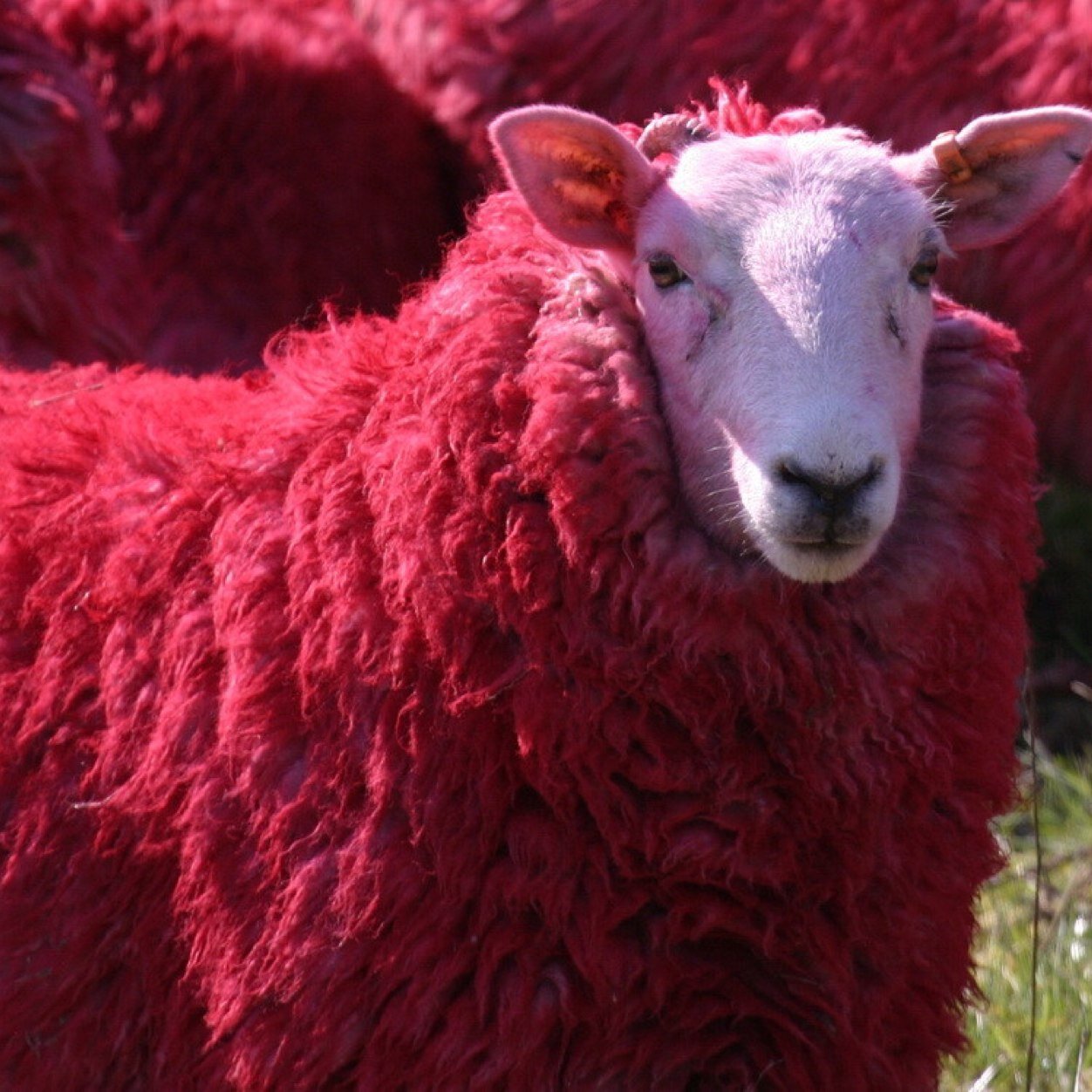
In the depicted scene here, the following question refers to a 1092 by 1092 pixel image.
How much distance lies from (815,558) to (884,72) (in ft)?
9.46

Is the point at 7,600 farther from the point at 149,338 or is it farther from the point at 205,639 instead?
the point at 149,338

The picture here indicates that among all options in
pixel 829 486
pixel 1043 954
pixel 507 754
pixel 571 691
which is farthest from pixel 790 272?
pixel 1043 954

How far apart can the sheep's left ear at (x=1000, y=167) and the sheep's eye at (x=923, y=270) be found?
15 cm

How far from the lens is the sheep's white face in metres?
2.43

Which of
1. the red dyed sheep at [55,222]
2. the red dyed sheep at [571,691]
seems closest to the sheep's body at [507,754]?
the red dyed sheep at [571,691]

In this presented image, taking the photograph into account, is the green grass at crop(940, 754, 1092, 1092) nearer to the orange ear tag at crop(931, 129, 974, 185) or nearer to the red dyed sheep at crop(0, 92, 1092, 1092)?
the red dyed sheep at crop(0, 92, 1092, 1092)

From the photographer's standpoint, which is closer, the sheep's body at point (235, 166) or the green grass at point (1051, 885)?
the green grass at point (1051, 885)

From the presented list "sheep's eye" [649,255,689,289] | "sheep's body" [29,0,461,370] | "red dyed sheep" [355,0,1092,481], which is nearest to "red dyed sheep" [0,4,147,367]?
"sheep's body" [29,0,461,370]

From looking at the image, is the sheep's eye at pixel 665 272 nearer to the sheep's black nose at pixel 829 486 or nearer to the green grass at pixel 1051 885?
the sheep's black nose at pixel 829 486

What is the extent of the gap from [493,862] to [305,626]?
457 mm

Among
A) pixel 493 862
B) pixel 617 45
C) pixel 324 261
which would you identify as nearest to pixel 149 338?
pixel 324 261

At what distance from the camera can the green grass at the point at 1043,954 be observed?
3.45 meters

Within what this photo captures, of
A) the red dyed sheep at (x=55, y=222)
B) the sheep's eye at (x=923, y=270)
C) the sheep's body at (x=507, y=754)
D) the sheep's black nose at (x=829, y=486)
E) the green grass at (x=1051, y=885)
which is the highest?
the sheep's eye at (x=923, y=270)

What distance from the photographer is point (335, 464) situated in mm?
2809
